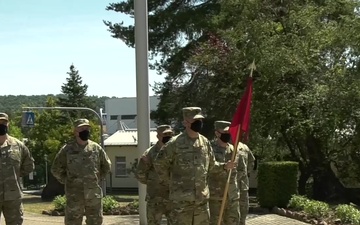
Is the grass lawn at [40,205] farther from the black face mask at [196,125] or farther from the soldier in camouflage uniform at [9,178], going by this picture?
the black face mask at [196,125]

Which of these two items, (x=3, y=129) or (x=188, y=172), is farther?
(x=3, y=129)

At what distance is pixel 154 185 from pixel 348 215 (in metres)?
5.36

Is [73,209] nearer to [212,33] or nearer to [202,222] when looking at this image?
[202,222]

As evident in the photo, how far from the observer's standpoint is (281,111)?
17734mm

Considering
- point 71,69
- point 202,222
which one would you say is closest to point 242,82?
point 202,222

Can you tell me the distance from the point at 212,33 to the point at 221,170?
14.4 metres

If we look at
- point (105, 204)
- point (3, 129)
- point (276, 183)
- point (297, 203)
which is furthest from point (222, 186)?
point (105, 204)

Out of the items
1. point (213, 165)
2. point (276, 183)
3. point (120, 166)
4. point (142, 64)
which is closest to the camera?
point (213, 165)

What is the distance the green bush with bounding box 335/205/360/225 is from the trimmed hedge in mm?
2560

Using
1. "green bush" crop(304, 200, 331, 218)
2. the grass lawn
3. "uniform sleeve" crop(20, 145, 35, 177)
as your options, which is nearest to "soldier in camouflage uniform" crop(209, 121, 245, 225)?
"uniform sleeve" crop(20, 145, 35, 177)

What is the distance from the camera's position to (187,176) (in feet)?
23.9

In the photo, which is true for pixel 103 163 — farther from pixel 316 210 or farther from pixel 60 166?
pixel 316 210

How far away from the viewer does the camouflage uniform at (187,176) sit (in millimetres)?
7219

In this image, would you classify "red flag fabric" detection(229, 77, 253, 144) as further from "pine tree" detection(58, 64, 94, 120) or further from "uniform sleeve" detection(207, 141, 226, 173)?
"pine tree" detection(58, 64, 94, 120)
